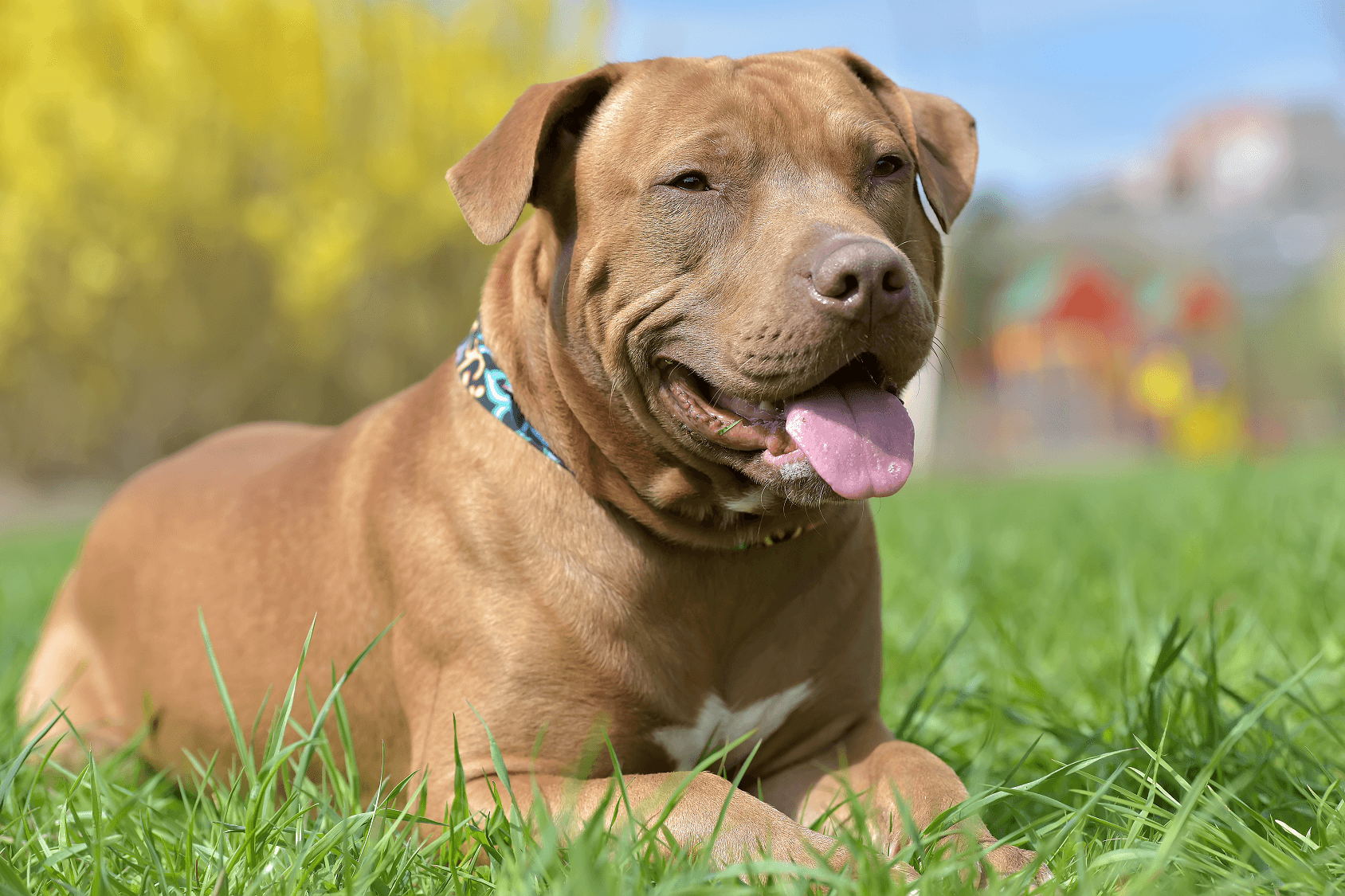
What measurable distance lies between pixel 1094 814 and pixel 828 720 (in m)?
0.65

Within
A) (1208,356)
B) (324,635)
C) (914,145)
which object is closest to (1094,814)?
(914,145)

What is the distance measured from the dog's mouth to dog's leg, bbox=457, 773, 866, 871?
63 cm

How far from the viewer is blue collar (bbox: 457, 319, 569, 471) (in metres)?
2.61

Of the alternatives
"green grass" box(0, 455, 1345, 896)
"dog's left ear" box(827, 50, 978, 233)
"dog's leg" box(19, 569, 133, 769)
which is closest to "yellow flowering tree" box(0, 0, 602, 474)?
"green grass" box(0, 455, 1345, 896)

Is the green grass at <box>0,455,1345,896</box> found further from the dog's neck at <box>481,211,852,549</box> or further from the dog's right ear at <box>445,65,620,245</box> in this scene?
the dog's right ear at <box>445,65,620,245</box>

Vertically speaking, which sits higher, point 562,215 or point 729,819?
point 562,215

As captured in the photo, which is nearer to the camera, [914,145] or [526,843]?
[526,843]

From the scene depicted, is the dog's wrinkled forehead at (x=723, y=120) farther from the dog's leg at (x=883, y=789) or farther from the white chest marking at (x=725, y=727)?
the dog's leg at (x=883, y=789)

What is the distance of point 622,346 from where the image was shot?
99.0 inches

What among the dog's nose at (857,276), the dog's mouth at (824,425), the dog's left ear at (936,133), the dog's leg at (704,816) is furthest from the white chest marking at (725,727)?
the dog's left ear at (936,133)

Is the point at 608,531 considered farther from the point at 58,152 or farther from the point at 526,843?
the point at 58,152

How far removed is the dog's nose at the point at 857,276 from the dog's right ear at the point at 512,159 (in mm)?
679

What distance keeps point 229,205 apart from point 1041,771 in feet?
57.1

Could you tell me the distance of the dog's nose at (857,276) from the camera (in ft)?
7.47
